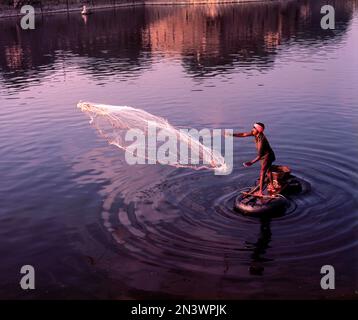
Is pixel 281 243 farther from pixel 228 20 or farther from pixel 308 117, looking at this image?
pixel 228 20

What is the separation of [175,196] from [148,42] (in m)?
73.9

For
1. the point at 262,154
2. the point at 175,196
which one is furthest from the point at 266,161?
the point at 175,196

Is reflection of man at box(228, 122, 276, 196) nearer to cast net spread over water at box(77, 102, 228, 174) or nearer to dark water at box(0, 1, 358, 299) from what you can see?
dark water at box(0, 1, 358, 299)

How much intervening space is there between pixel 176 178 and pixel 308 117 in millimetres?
15694

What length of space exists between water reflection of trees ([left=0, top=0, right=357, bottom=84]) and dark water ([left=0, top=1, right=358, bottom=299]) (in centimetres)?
921

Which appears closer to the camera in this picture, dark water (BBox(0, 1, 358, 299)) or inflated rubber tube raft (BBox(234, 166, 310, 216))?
dark water (BBox(0, 1, 358, 299))

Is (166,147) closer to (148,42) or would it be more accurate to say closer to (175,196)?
(175,196)

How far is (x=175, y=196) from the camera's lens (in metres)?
20.5

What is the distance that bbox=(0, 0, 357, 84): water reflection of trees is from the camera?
6241 centimetres

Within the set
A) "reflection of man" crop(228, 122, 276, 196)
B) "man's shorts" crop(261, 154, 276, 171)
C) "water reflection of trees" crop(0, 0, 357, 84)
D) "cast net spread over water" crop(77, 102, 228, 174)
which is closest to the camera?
"reflection of man" crop(228, 122, 276, 196)

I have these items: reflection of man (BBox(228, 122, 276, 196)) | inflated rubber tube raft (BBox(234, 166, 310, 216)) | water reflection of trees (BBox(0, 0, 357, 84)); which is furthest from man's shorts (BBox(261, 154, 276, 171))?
water reflection of trees (BBox(0, 0, 357, 84))

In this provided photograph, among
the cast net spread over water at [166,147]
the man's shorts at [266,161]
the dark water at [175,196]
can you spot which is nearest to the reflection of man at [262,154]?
the man's shorts at [266,161]

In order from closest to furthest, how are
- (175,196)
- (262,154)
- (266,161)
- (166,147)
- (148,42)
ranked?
(262,154) < (266,161) < (175,196) < (166,147) < (148,42)

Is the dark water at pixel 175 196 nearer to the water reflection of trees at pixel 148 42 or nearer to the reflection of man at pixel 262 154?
the reflection of man at pixel 262 154
